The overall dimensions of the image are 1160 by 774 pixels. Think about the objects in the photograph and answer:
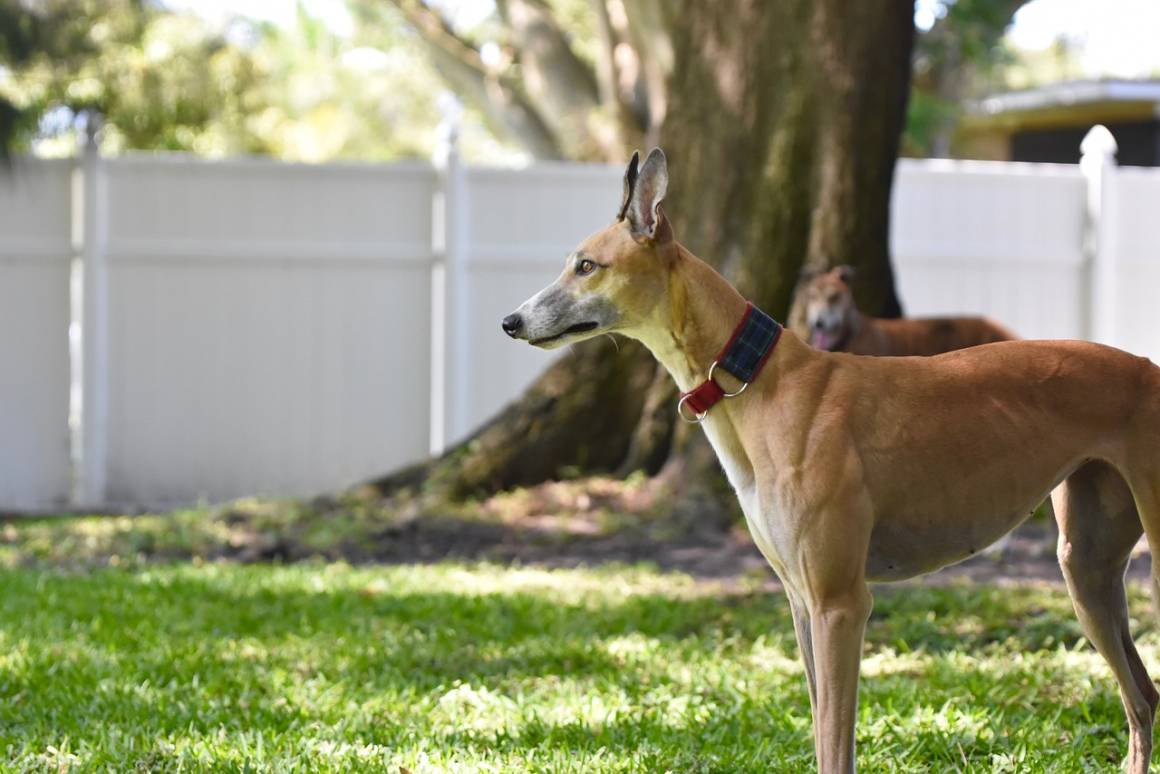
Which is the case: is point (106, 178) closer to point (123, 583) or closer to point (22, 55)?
point (22, 55)

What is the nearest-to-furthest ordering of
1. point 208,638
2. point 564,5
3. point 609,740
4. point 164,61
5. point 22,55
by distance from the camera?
1. point 609,740
2. point 208,638
3. point 22,55
4. point 164,61
5. point 564,5

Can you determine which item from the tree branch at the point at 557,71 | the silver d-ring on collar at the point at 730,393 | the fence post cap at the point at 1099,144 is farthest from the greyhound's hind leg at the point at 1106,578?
the tree branch at the point at 557,71

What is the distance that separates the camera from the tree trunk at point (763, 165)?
860 centimetres

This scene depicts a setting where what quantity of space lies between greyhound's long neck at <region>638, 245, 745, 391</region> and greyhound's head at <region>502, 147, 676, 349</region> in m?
0.04

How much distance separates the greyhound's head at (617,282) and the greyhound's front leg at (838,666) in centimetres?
86

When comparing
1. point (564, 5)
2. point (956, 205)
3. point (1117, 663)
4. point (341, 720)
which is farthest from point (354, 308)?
point (564, 5)

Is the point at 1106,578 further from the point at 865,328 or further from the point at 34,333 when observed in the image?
the point at 34,333

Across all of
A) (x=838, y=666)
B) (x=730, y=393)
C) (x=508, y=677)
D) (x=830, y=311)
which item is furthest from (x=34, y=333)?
(x=838, y=666)

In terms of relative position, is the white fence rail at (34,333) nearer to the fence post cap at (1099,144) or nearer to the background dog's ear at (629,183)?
the background dog's ear at (629,183)

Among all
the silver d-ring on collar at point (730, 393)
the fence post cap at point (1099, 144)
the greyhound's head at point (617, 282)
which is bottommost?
the silver d-ring on collar at point (730, 393)

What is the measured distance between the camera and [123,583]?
7.14 metres

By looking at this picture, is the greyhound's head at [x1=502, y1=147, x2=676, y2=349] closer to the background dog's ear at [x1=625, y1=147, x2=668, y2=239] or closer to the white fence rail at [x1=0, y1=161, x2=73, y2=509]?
the background dog's ear at [x1=625, y1=147, x2=668, y2=239]

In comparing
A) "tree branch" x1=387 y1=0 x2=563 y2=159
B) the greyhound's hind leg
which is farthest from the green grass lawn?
"tree branch" x1=387 y1=0 x2=563 y2=159

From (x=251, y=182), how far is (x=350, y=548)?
3.37 m
